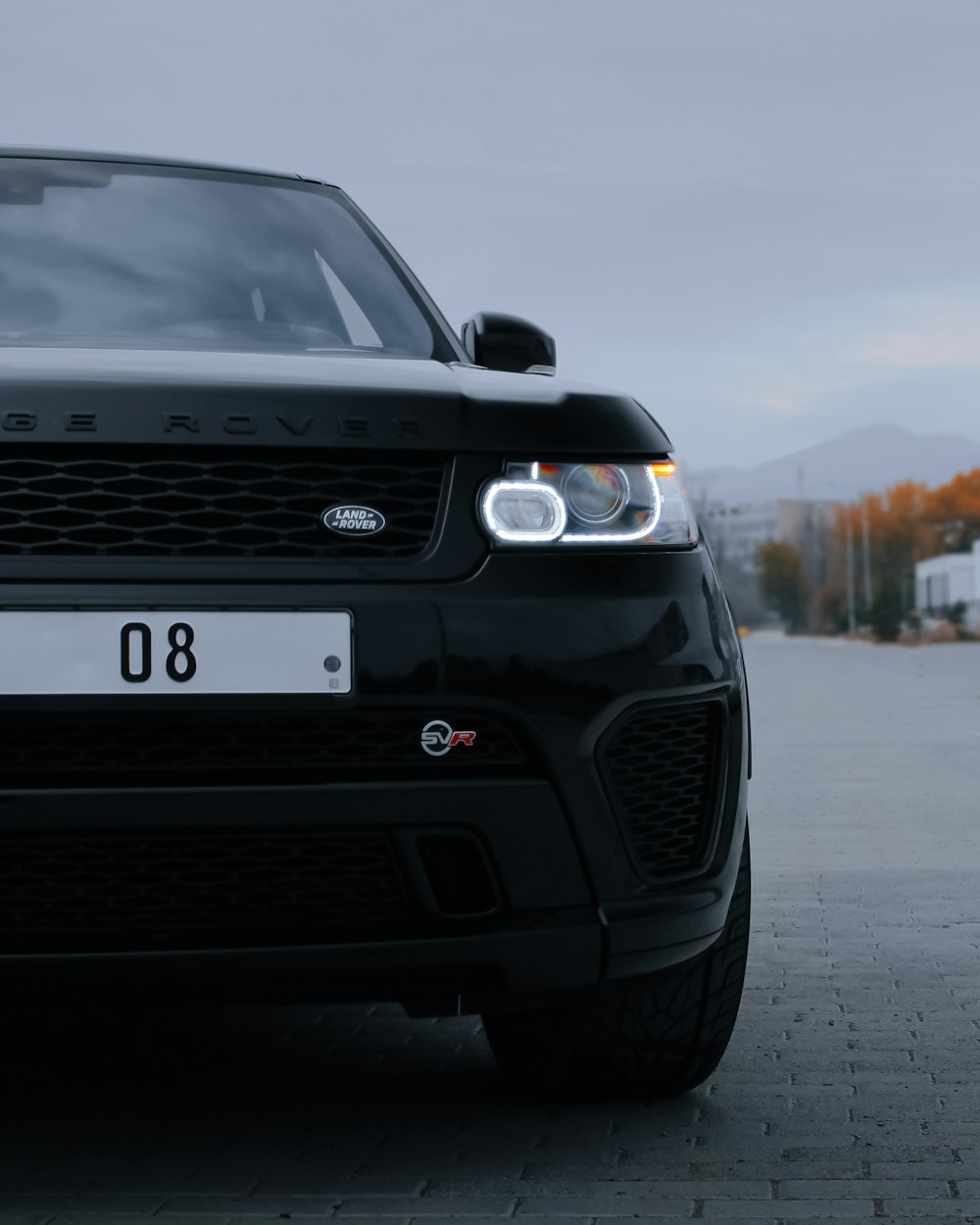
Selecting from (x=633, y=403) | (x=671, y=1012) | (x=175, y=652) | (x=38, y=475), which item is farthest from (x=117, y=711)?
(x=671, y=1012)

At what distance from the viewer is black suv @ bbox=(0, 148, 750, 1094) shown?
2.83 meters

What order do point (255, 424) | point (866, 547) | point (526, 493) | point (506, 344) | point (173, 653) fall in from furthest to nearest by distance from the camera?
1. point (866, 547)
2. point (506, 344)
3. point (526, 493)
4. point (255, 424)
5. point (173, 653)

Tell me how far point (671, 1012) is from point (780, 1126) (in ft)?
0.96

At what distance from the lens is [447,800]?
9.54 ft

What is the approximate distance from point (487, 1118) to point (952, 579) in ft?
373

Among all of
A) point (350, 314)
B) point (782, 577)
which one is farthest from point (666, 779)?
point (782, 577)

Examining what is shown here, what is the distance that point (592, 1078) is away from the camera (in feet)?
12.4

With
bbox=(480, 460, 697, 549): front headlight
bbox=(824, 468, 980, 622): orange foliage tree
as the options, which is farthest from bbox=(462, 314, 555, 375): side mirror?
bbox=(824, 468, 980, 622): orange foliage tree

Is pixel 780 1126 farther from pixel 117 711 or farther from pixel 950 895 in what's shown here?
pixel 950 895

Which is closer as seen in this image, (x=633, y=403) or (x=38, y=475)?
(x=38, y=475)

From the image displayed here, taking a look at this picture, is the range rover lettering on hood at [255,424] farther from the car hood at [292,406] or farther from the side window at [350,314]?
the side window at [350,314]

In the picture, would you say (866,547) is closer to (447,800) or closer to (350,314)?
(350,314)

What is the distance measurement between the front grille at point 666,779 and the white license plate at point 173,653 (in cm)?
48

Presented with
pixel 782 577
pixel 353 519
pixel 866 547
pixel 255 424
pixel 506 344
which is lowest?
pixel 782 577
